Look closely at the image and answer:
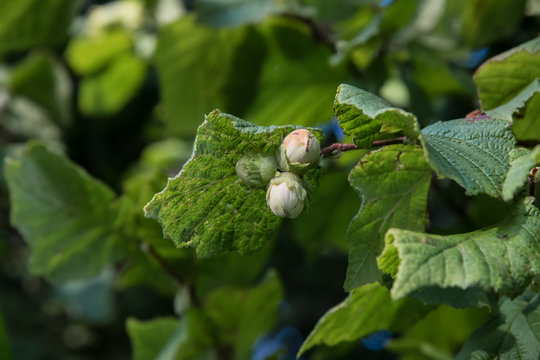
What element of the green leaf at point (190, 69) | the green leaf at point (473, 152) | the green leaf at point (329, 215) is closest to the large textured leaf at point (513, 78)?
the green leaf at point (473, 152)

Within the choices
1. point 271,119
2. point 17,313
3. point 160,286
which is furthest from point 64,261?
point 17,313

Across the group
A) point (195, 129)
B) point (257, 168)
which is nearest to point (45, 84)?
point (195, 129)

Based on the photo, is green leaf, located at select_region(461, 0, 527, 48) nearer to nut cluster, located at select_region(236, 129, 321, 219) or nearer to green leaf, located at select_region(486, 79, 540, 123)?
green leaf, located at select_region(486, 79, 540, 123)

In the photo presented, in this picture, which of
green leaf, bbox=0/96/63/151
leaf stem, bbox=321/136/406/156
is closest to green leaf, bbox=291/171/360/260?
leaf stem, bbox=321/136/406/156

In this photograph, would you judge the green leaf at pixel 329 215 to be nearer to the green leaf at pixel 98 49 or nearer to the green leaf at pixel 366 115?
the green leaf at pixel 366 115

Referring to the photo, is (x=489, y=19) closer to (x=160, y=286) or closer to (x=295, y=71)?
(x=295, y=71)

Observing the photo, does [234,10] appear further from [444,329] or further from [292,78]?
[444,329]
